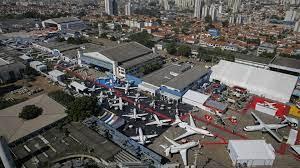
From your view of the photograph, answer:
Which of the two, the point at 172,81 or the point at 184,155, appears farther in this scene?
the point at 172,81

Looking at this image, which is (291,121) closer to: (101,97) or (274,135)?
(274,135)

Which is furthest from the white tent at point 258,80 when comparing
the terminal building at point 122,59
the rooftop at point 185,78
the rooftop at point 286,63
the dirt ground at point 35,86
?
the dirt ground at point 35,86

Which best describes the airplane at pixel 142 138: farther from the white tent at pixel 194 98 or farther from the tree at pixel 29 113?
the tree at pixel 29 113

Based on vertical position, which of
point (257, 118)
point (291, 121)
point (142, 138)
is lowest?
point (142, 138)

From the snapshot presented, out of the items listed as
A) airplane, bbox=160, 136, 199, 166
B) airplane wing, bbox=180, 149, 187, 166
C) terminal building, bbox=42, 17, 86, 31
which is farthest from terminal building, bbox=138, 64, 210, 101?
terminal building, bbox=42, 17, 86, 31

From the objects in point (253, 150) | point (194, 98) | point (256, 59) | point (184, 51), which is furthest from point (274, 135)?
point (184, 51)

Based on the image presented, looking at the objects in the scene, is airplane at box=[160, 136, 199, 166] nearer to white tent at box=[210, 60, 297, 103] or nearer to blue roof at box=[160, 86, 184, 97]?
blue roof at box=[160, 86, 184, 97]
